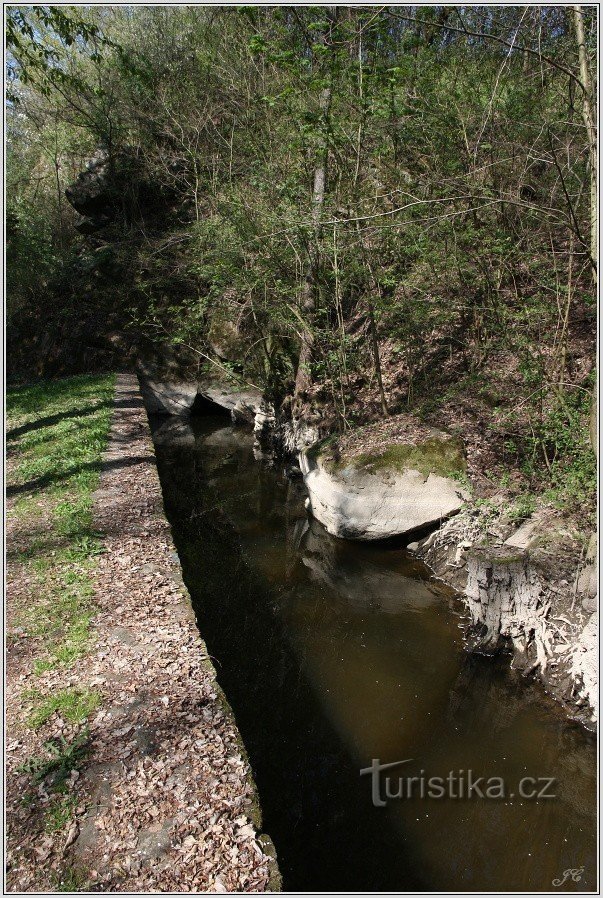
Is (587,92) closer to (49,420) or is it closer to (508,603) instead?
(508,603)

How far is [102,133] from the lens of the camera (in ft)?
66.2

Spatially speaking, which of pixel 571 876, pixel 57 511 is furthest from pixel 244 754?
pixel 57 511

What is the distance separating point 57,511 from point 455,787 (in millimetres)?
5371

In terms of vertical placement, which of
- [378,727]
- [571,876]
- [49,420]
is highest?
[49,420]

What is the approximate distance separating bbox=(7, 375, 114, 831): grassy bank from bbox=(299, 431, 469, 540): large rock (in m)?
4.00

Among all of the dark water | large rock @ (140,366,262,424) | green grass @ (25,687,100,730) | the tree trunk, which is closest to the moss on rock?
the dark water

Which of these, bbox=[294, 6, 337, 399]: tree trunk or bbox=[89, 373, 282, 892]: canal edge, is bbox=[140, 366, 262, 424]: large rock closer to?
bbox=[294, 6, 337, 399]: tree trunk

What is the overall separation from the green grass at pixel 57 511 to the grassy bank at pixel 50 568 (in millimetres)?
10

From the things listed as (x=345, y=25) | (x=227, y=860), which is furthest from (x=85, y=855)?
(x=345, y=25)

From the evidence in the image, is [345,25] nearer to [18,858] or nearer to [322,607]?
[322,607]

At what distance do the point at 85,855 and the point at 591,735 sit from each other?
481 centimetres

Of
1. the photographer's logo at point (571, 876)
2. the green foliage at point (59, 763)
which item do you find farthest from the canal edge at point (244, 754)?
the photographer's logo at point (571, 876)

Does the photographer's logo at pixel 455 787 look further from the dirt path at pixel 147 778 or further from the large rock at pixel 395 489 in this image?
the large rock at pixel 395 489

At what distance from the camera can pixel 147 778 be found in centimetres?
354
